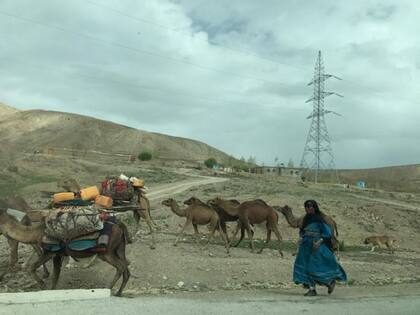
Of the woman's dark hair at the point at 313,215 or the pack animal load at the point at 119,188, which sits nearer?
the woman's dark hair at the point at 313,215

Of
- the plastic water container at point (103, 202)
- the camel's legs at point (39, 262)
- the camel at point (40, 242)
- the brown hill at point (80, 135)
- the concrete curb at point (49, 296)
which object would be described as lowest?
the concrete curb at point (49, 296)

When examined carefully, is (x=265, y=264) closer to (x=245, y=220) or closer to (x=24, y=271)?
(x=245, y=220)

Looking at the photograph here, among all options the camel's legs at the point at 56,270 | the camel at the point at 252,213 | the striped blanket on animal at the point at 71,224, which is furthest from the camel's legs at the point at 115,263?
the camel at the point at 252,213

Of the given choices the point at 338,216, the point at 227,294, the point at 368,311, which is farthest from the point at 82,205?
the point at 338,216

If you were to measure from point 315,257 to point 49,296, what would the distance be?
532cm

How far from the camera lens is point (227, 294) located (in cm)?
1237

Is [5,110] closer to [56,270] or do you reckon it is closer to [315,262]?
[56,270]

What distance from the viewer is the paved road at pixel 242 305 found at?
9727 mm

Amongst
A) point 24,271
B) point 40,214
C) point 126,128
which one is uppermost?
point 126,128

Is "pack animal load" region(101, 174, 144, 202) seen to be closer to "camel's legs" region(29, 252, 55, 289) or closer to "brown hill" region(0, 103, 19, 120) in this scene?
"camel's legs" region(29, 252, 55, 289)

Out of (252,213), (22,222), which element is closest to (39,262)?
(22,222)

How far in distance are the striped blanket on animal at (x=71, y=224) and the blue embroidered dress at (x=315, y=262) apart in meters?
4.17

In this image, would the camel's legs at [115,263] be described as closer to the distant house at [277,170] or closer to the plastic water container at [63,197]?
the plastic water container at [63,197]

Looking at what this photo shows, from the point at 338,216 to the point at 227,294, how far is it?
21887 mm
